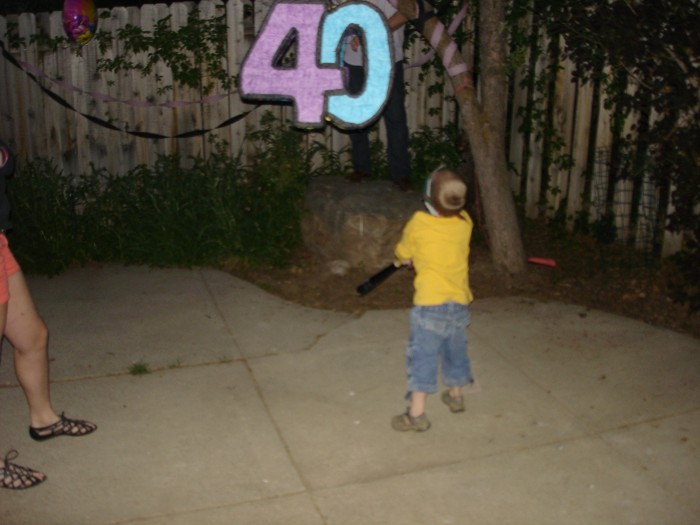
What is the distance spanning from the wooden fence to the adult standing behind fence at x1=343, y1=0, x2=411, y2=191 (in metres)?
0.98

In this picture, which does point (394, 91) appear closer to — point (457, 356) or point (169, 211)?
point (169, 211)

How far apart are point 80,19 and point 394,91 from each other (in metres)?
2.82

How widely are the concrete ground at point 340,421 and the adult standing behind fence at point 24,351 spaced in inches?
2.8

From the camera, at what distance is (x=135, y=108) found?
776 centimetres

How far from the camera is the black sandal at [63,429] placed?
167 inches

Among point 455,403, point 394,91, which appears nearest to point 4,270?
point 455,403

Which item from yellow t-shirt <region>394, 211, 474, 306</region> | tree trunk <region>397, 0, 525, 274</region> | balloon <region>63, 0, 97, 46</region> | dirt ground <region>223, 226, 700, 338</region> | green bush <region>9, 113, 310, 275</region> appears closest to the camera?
yellow t-shirt <region>394, 211, 474, 306</region>

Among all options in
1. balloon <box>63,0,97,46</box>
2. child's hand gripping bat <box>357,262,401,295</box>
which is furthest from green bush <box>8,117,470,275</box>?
child's hand gripping bat <box>357,262,401,295</box>

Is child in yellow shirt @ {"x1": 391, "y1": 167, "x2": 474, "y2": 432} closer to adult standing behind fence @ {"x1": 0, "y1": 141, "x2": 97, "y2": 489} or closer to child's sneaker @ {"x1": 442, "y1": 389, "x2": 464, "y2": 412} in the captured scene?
child's sneaker @ {"x1": 442, "y1": 389, "x2": 464, "y2": 412}

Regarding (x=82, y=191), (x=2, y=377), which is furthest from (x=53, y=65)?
(x=2, y=377)

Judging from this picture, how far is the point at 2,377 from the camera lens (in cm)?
496

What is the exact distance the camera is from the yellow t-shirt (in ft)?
13.9

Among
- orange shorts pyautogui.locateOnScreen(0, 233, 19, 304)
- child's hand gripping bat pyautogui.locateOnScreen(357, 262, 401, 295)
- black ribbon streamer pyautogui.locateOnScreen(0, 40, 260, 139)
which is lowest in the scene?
child's hand gripping bat pyautogui.locateOnScreen(357, 262, 401, 295)

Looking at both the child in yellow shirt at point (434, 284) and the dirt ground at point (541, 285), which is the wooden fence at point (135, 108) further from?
the child in yellow shirt at point (434, 284)
